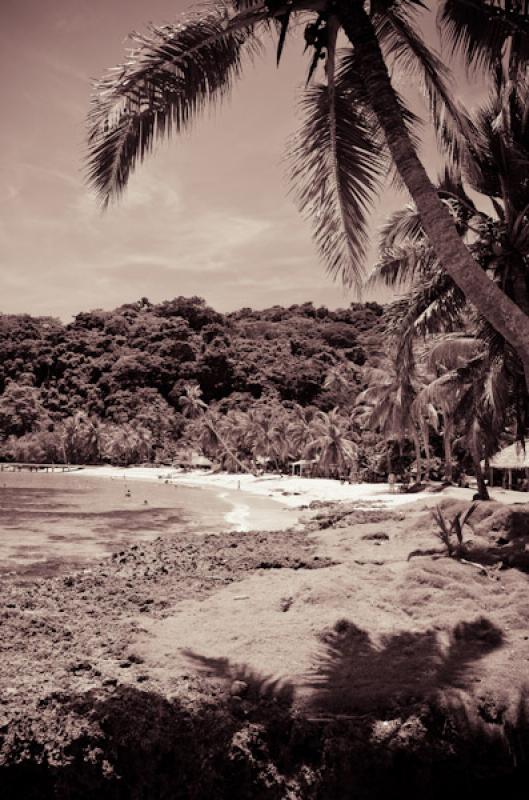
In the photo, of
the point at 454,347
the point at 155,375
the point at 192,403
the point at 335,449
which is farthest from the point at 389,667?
the point at 155,375

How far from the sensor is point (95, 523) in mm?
20953

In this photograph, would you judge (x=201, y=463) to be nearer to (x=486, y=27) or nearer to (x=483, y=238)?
(x=483, y=238)

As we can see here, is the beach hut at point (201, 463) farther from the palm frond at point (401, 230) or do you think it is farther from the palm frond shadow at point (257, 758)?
the palm frond shadow at point (257, 758)

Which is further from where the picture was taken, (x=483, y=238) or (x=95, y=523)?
(x=95, y=523)

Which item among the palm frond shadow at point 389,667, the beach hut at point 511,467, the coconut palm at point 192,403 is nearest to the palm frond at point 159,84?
the palm frond shadow at point 389,667

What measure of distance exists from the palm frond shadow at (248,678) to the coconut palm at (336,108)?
10.7 feet

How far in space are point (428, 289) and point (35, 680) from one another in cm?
662

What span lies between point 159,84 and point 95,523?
19.0m

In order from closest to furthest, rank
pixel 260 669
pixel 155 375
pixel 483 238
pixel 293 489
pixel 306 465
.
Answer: pixel 260 669
pixel 483 238
pixel 293 489
pixel 306 465
pixel 155 375

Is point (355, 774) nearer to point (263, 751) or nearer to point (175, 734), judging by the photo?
point (263, 751)

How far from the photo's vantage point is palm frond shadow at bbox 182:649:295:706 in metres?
4.54

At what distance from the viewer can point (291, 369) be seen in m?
78.5

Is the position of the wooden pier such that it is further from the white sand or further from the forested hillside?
the white sand

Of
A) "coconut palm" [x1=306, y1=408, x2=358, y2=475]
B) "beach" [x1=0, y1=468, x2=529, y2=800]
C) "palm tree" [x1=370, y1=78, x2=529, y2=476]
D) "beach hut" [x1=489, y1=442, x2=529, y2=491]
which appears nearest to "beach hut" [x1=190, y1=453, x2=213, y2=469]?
"coconut palm" [x1=306, y1=408, x2=358, y2=475]
